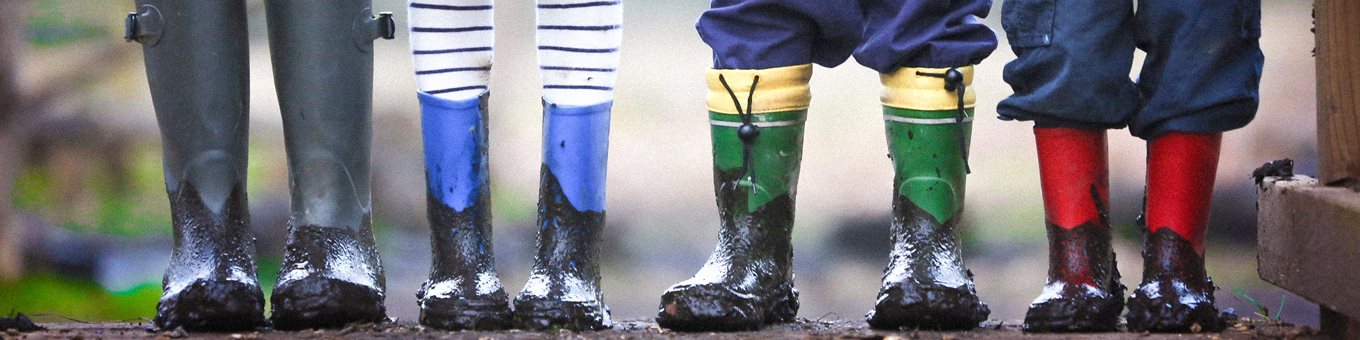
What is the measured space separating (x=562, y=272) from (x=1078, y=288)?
1.93 feet

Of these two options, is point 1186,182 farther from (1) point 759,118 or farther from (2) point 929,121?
(1) point 759,118

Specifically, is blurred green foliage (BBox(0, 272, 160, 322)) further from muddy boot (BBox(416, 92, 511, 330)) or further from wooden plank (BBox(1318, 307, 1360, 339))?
wooden plank (BBox(1318, 307, 1360, 339))

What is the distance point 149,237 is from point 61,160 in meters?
0.23

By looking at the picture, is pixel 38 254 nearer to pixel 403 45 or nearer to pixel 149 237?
pixel 149 237

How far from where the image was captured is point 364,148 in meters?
1.73

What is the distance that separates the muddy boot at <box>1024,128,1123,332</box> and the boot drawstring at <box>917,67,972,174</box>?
0.09 metres

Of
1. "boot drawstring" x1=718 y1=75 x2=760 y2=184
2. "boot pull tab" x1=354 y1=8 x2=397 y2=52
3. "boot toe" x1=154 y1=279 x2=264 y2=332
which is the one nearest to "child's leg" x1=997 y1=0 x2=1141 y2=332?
"boot drawstring" x1=718 y1=75 x2=760 y2=184

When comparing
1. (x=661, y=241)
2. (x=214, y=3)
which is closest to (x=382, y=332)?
(x=214, y=3)

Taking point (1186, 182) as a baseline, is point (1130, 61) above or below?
above

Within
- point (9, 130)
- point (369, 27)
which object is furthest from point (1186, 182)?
point (9, 130)

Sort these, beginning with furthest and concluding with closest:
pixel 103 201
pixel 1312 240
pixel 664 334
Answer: pixel 103 201, pixel 664 334, pixel 1312 240

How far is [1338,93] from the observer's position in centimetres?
148

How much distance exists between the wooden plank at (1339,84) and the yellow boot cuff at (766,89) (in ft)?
1.86

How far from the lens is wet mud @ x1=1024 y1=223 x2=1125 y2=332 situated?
156 centimetres
